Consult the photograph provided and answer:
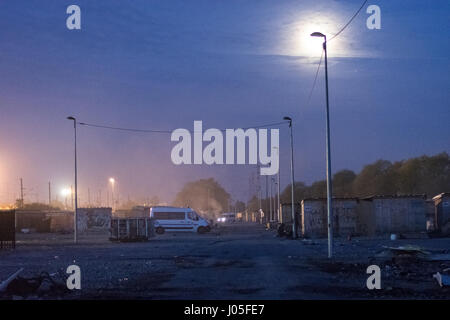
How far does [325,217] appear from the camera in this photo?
47.3 meters

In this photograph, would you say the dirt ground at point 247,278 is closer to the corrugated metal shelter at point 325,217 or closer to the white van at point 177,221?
the corrugated metal shelter at point 325,217

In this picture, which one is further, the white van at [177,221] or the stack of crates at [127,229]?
the white van at [177,221]

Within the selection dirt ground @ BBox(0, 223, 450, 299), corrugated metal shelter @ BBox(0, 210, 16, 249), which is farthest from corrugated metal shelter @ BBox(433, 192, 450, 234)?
corrugated metal shelter @ BBox(0, 210, 16, 249)

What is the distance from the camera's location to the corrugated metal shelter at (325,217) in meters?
46.9

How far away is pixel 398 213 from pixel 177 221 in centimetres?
2490

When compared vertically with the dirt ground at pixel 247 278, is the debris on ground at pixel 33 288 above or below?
above

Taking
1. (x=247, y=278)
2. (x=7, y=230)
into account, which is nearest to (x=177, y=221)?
(x=7, y=230)

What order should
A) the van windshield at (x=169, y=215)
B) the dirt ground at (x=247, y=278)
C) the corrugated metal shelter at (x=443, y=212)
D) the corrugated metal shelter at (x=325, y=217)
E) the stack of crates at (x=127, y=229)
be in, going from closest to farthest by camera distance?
the dirt ground at (x=247, y=278) < the stack of crates at (x=127, y=229) < the corrugated metal shelter at (x=443, y=212) < the corrugated metal shelter at (x=325, y=217) < the van windshield at (x=169, y=215)

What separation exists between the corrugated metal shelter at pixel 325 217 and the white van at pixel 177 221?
16.9m

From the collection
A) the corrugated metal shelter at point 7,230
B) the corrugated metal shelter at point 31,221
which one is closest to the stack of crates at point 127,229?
the corrugated metal shelter at point 7,230

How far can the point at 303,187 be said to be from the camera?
5782 inches
